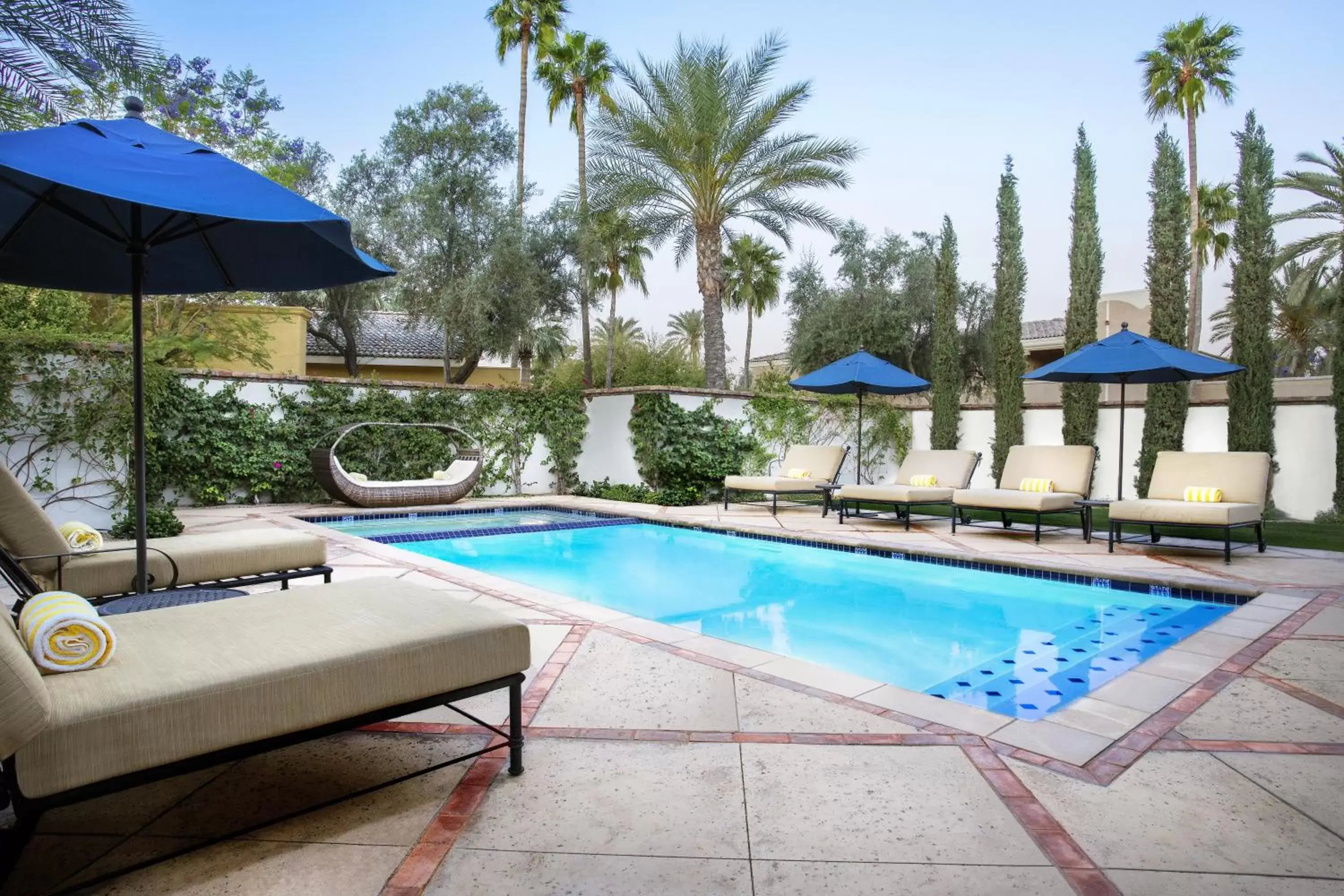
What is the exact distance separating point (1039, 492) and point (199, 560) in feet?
24.9

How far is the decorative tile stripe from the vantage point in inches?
327

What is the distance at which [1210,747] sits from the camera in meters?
2.57

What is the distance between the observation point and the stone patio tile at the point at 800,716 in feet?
8.85

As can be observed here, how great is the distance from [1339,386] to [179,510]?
15.2 metres

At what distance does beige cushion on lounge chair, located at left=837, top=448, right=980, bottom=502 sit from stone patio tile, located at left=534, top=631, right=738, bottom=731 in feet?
18.3

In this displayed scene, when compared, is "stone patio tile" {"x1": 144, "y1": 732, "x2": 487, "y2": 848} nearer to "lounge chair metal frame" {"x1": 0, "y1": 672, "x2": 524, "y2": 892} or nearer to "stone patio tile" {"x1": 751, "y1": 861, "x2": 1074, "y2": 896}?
"lounge chair metal frame" {"x1": 0, "y1": 672, "x2": 524, "y2": 892}

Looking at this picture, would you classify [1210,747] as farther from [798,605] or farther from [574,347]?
[574,347]

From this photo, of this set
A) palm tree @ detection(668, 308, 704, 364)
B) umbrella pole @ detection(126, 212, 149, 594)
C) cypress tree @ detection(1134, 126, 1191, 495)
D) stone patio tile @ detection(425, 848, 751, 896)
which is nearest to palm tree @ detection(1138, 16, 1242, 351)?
cypress tree @ detection(1134, 126, 1191, 495)

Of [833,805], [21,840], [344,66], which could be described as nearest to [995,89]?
[344,66]

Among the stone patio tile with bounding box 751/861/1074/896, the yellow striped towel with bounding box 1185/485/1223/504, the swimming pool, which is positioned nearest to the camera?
the stone patio tile with bounding box 751/861/1074/896

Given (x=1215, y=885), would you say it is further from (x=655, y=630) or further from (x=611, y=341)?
(x=611, y=341)

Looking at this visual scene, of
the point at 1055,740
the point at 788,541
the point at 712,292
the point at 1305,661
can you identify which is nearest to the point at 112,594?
the point at 1055,740

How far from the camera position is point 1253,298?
11117mm

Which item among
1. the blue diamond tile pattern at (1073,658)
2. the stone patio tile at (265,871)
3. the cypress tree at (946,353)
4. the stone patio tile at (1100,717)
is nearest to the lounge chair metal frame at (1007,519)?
the blue diamond tile pattern at (1073,658)
